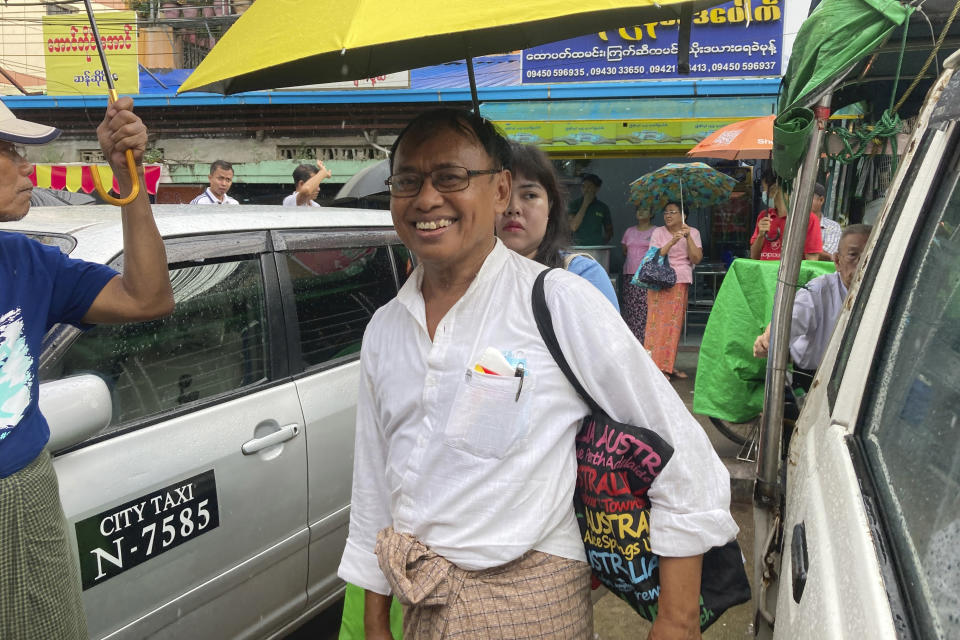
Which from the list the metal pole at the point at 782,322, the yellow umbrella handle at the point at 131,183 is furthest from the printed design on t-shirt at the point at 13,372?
the metal pole at the point at 782,322

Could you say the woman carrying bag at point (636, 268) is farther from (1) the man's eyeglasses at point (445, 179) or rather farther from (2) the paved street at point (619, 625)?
(1) the man's eyeglasses at point (445, 179)

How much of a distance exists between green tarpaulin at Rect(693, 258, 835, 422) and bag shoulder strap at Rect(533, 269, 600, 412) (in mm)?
3328

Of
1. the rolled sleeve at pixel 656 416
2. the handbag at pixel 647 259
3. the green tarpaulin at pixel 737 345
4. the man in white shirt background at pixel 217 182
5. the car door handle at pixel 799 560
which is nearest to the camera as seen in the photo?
the car door handle at pixel 799 560

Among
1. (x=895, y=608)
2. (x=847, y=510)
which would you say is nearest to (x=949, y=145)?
(x=847, y=510)

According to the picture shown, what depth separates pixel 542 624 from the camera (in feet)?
4.73

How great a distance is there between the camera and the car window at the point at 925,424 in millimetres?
917

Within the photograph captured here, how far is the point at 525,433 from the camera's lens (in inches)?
55.6

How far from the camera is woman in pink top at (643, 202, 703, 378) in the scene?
7074 mm

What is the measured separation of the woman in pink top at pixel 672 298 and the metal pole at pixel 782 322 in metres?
4.27

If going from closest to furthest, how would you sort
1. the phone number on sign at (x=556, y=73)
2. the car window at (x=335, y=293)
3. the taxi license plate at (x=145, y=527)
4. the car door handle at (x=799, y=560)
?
the car door handle at (x=799, y=560)
the taxi license plate at (x=145, y=527)
the car window at (x=335, y=293)
the phone number on sign at (x=556, y=73)

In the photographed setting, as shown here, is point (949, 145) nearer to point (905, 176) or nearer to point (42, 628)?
point (905, 176)

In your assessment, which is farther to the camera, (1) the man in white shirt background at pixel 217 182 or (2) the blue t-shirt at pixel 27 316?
(1) the man in white shirt background at pixel 217 182

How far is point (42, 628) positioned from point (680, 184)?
20.8 feet

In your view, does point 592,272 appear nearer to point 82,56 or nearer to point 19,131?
point 19,131
